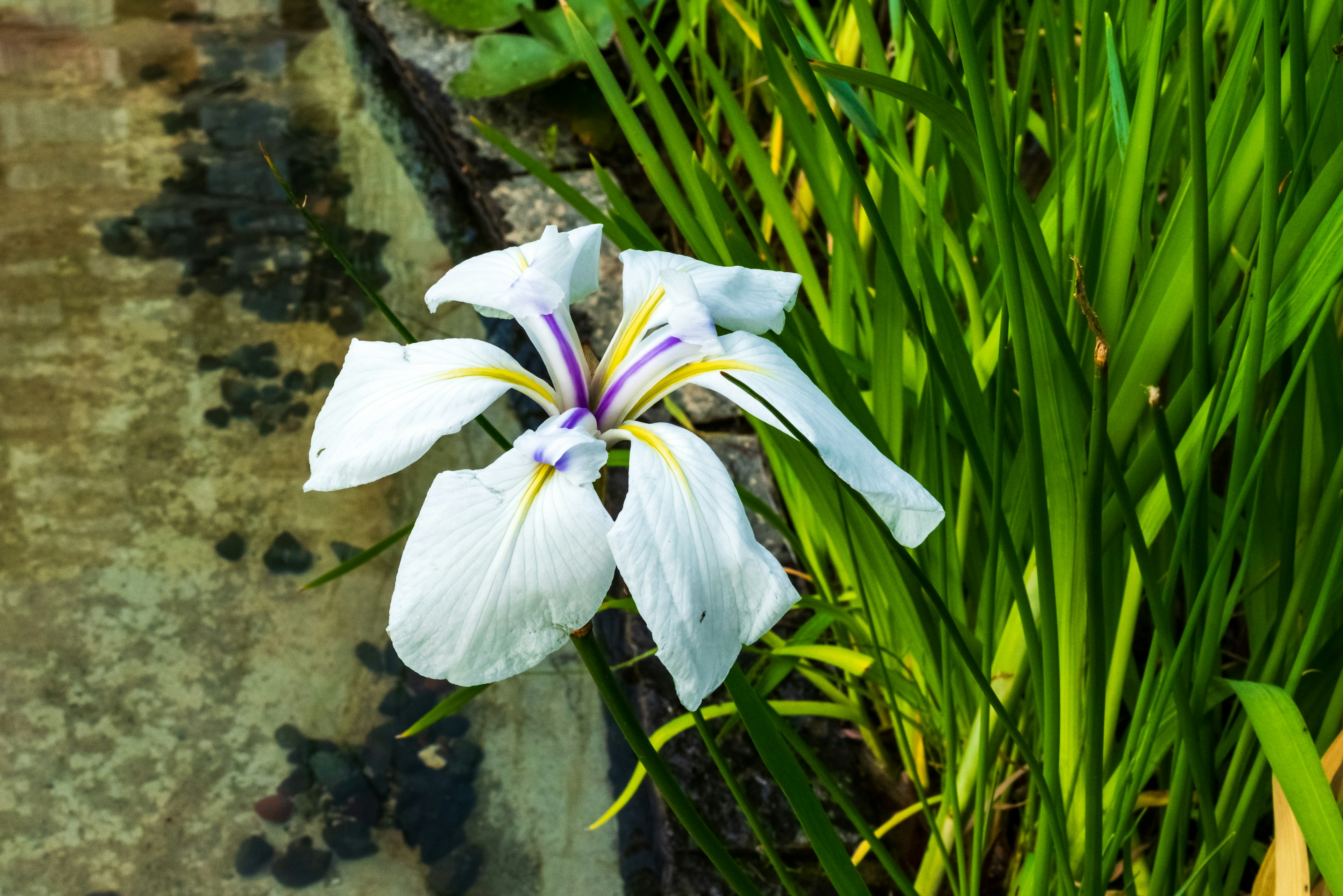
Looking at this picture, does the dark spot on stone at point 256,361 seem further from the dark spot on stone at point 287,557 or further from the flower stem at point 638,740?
the flower stem at point 638,740

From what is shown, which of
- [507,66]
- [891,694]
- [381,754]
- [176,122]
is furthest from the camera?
[176,122]

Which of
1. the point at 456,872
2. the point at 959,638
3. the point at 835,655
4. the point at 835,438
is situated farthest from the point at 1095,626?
the point at 456,872

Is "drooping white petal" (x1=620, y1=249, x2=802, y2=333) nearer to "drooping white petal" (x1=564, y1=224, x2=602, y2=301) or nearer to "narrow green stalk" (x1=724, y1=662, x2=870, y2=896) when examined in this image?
"drooping white petal" (x1=564, y1=224, x2=602, y2=301)

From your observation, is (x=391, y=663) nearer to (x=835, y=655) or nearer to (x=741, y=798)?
(x=835, y=655)

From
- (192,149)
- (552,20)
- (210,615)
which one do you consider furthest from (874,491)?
(192,149)

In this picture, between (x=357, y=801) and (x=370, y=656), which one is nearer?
(x=357, y=801)

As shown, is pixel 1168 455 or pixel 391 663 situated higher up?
pixel 1168 455

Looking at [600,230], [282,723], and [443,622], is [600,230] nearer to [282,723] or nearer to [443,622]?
[443,622]
